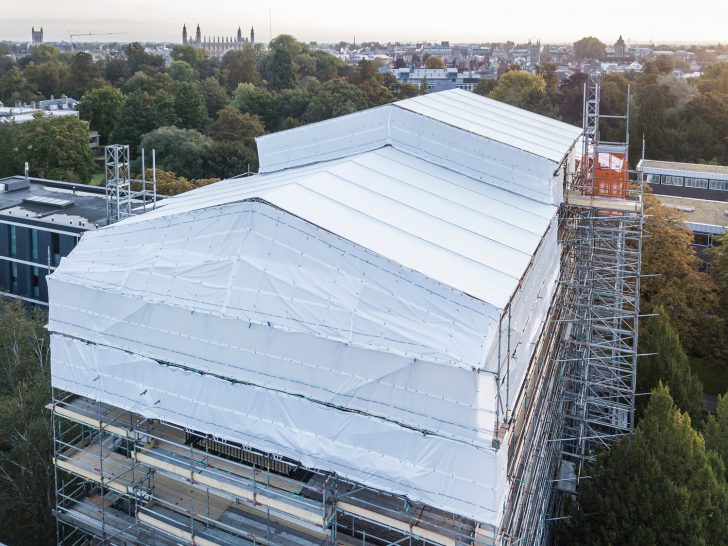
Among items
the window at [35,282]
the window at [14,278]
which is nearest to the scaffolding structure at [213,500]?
the window at [35,282]

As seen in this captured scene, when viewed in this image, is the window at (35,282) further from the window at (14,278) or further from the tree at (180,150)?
the tree at (180,150)

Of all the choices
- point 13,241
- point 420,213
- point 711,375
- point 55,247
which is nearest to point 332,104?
point 13,241

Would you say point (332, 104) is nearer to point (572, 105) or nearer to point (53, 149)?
point (572, 105)

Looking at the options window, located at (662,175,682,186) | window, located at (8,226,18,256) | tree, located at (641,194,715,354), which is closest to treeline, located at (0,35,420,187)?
window, located at (8,226,18,256)

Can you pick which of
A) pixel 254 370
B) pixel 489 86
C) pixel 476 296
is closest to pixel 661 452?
pixel 476 296

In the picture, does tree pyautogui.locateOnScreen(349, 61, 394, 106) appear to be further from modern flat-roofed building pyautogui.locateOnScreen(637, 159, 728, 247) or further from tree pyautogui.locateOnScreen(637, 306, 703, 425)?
tree pyautogui.locateOnScreen(637, 306, 703, 425)
